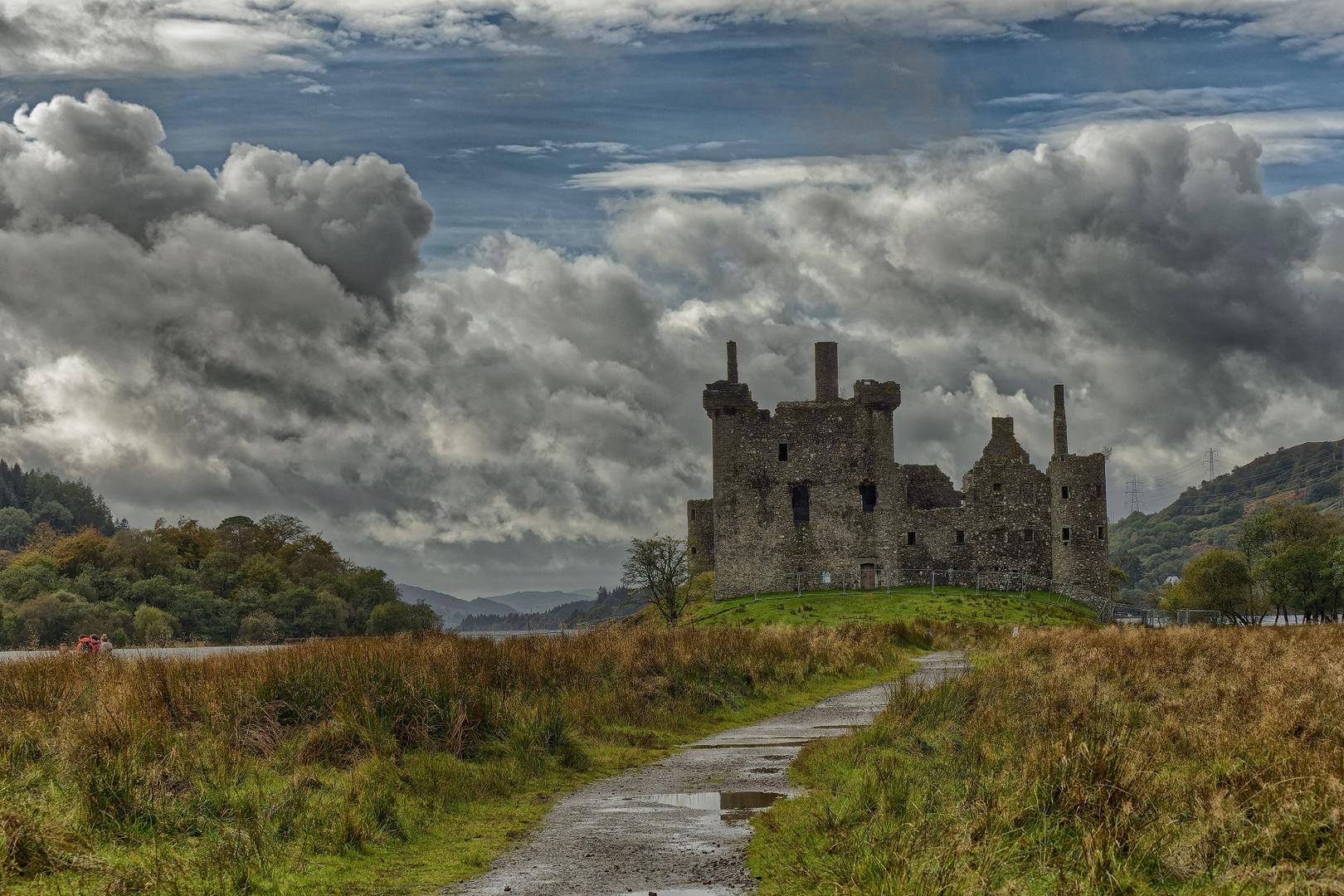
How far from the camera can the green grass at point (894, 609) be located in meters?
47.1

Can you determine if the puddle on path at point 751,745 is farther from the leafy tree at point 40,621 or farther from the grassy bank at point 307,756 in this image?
the leafy tree at point 40,621

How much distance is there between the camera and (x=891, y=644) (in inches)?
1308

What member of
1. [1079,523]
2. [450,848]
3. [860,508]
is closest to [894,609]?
[860,508]

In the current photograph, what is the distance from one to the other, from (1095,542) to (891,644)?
32390 millimetres

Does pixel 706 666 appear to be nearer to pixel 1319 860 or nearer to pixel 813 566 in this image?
pixel 1319 860

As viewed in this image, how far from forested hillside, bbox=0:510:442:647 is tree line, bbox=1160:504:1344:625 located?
153 ft

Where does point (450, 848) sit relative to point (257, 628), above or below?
above

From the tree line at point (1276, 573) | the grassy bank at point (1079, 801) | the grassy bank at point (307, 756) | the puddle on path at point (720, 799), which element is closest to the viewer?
the grassy bank at point (1079, 801)

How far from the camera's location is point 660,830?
10250mm

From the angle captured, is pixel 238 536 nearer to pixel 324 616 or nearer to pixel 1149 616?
pixel 324 616

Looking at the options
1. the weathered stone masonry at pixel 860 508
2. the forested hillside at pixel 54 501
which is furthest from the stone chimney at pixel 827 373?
the forested hillside at pixel 54 501

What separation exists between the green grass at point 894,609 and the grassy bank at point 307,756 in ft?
95.8

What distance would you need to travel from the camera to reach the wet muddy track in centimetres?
846

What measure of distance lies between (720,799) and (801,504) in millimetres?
49218
